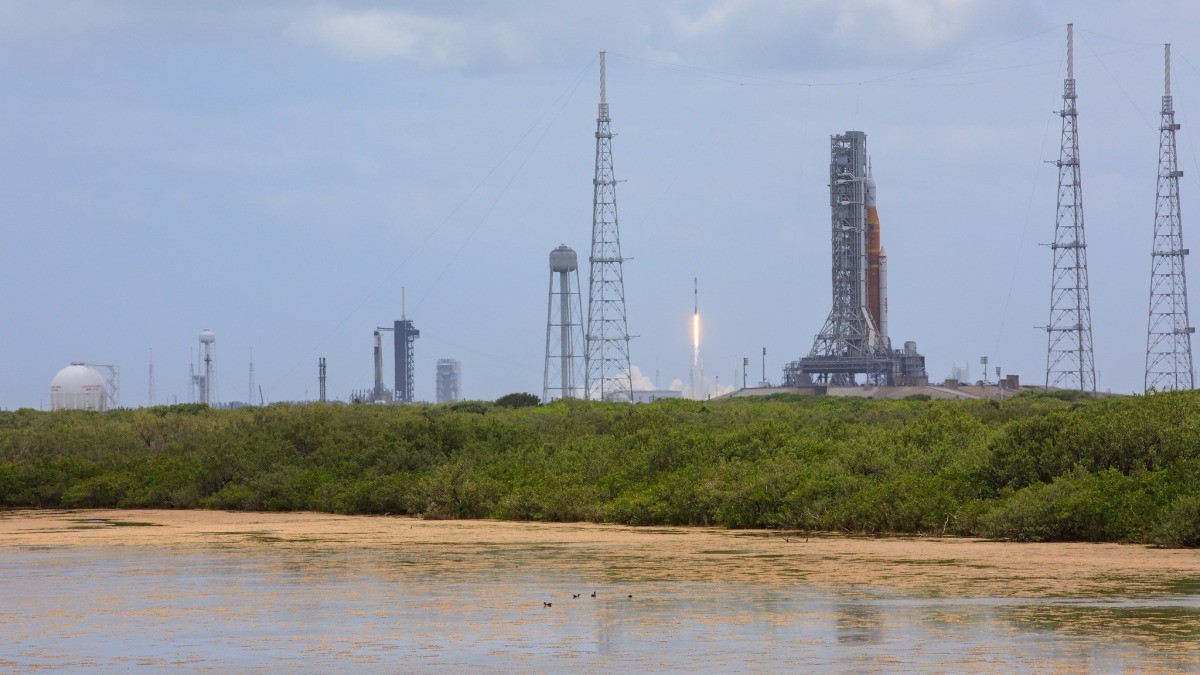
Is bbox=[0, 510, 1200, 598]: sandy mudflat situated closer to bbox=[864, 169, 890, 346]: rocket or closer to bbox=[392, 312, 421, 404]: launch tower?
bbox=[864, 169, 890, 346]: rocket

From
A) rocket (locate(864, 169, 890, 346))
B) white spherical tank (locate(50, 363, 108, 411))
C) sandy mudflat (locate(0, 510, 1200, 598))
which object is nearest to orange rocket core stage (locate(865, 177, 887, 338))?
rocket (locate(864, 169, 890, 346))

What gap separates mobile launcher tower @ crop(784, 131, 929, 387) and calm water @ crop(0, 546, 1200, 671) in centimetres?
7790

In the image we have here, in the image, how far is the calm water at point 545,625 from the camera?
9.82 meters

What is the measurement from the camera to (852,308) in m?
93.7

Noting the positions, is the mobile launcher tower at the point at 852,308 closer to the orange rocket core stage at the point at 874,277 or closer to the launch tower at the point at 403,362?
the orange rocket core stage at the point at 874,277

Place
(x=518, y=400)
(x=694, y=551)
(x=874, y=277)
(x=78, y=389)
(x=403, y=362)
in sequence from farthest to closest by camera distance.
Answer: (x=403, y=362) < (x=874, y=277) < (x=78, y=389) < (x=518, y=400) < (x=694, y=551)

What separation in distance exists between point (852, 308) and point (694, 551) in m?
76.3

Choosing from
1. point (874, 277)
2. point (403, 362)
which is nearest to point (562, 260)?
point (874, 277)

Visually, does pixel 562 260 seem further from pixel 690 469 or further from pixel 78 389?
pixel 690 469

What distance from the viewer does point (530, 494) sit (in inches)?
1015

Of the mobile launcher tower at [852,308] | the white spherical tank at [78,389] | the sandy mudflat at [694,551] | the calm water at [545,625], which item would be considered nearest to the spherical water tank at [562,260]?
the mobile launcher tower at [852,308]

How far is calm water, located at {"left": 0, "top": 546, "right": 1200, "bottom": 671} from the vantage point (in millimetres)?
9820

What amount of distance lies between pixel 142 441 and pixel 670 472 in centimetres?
1850

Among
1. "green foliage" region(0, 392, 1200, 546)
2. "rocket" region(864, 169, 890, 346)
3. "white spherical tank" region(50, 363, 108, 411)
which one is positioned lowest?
"green foliage" region(0, 392, 1200, 546)
